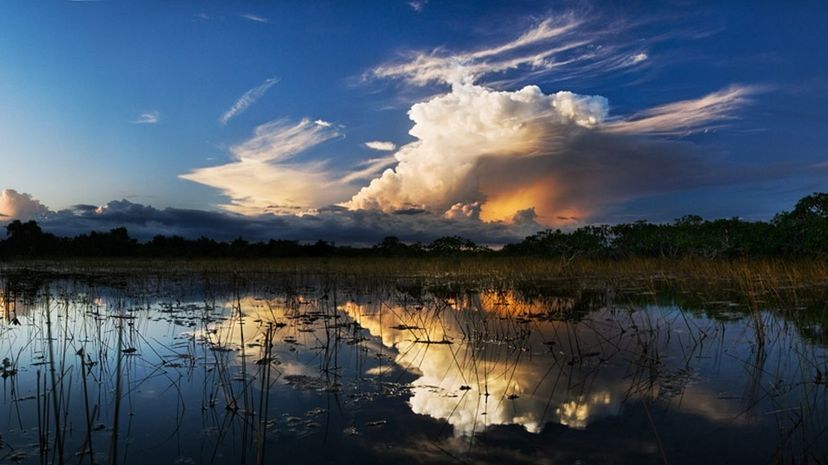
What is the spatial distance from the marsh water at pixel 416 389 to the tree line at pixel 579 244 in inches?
981

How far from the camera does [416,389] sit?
18.7ft

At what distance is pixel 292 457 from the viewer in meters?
3.98

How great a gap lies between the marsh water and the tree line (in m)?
24.9

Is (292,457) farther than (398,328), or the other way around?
(398,328)

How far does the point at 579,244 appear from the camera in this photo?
49312mm

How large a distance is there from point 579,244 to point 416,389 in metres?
46.7

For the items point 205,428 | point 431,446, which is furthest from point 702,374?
point 205,428

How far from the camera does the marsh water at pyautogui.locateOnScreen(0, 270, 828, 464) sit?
4.11 meters

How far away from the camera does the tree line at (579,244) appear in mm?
35000

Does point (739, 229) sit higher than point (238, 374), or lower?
higher

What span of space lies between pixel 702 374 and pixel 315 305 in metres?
9.94

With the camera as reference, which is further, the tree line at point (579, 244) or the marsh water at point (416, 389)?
the tree line at point (579, 244)

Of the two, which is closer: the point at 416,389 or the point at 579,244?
the point at 416,389

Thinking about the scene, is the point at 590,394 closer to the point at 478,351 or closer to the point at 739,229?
the point at 478,351
